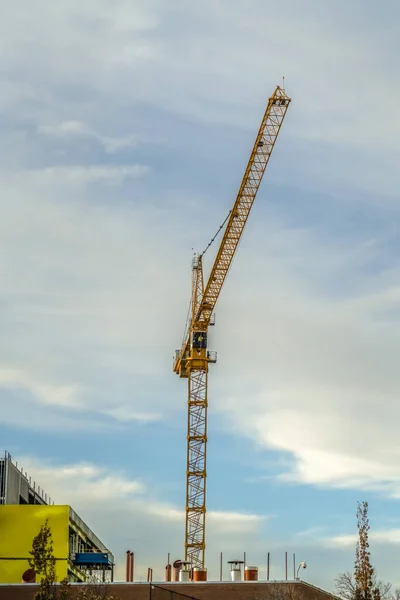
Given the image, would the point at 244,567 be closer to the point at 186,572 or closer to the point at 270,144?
the point at 186,572

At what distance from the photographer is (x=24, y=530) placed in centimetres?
11375

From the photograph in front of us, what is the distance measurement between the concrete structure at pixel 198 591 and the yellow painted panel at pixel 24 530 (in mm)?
31381

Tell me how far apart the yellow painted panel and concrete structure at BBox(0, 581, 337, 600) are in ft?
103

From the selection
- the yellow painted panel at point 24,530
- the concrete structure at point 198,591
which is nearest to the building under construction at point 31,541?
the yellow painted panel at point 24,530

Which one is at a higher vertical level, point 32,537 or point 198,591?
point 32,537

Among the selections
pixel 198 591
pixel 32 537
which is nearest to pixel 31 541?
pixel 32 537

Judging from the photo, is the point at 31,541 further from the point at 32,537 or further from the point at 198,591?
the point at 198,591

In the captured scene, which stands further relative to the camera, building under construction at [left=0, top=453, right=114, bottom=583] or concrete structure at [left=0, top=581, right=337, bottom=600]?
building under construction at [left=0, top=453, right=114, bottom=583]

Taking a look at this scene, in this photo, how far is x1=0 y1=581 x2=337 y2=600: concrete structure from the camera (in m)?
80.0

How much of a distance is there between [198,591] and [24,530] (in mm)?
36418

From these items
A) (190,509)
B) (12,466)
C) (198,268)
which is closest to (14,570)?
(12,466)

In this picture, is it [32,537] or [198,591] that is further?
[32,537]

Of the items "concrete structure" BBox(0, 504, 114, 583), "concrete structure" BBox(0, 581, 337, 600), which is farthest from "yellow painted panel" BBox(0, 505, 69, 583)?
"concrete structure" BBox(0, 581, 337, 600)

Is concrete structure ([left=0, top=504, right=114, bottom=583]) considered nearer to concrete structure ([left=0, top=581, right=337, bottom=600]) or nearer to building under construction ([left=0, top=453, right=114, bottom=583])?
building under construction ([left=0, top=453, right=114, bottom=583])
